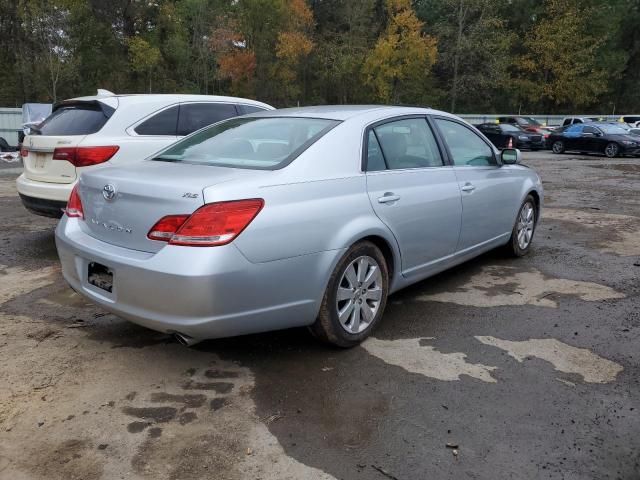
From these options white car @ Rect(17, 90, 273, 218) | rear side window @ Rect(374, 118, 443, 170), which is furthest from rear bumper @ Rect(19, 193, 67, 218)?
rear side window @ Rect(374, 118, 443, 170)

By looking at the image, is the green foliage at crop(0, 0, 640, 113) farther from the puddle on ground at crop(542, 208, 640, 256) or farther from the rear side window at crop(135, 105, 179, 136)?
the rear side window at crop(135, 105, 179, 136)

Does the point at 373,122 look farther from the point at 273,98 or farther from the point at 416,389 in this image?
the point at 273,98

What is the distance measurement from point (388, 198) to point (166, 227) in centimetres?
152

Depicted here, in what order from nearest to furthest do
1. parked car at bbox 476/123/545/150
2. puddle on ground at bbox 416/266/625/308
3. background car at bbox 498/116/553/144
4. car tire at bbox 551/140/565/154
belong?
puddle on ground at bbox 416/266/625/308
car tire at bbox 551/140/565/154
parked car at bbox 476/123/545/150
background car at bbox 498/116/553/144

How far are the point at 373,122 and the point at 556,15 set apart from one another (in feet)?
160

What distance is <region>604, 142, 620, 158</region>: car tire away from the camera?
2116 centimetres

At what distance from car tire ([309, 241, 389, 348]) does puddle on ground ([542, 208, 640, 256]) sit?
3.87 meters

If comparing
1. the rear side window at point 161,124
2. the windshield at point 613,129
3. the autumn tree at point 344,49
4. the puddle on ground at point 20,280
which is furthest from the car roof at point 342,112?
the autumn tree at point 344,49

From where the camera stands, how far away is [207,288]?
2.83 metres

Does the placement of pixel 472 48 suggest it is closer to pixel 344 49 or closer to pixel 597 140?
pixel 344 49

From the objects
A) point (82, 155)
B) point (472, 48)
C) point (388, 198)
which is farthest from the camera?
point (472, 48)

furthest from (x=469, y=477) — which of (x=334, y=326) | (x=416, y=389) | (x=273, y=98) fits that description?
(x=273, y=98)

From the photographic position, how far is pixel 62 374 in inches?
129

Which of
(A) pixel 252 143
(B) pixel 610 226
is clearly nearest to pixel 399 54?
(B) pixel 610 226
